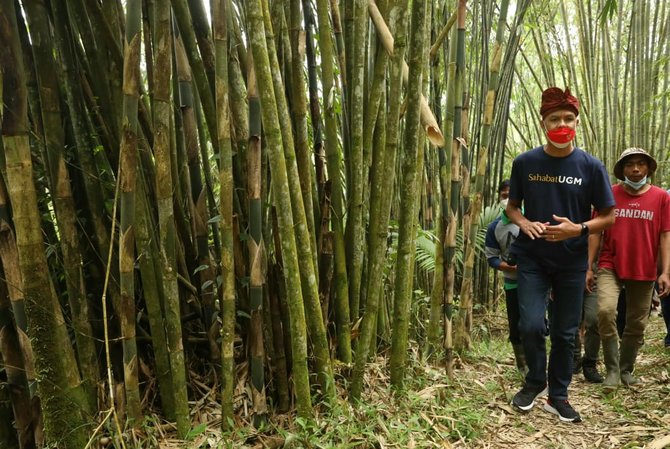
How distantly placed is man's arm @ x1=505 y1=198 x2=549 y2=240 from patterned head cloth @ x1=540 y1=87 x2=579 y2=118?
1.43ft

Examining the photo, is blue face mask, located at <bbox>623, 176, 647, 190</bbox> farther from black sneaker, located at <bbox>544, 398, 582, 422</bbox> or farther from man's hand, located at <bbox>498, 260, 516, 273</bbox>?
black sneaker, located at <bbox>544, 398, 582, 422</bbox>

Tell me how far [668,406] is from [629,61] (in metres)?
3.44

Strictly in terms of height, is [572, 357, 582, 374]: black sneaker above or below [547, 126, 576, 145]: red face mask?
below

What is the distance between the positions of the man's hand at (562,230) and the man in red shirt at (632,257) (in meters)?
0.87

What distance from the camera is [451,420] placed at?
2.06 meters

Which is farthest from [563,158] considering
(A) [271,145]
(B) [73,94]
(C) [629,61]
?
(C) [629,61]

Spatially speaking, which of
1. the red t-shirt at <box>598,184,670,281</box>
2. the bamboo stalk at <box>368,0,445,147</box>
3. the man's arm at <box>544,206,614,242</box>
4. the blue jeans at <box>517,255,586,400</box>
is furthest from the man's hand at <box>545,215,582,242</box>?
the red t-shirt at <box>598,184,670,281</box>

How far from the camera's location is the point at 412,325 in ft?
10.8

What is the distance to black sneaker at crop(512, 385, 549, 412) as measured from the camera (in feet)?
7.69

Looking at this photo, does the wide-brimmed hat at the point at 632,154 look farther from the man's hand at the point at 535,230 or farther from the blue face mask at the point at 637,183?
the man's hand at the point at 535,230

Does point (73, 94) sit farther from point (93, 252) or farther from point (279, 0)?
point (279, 0)

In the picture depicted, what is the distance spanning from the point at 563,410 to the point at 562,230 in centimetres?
83

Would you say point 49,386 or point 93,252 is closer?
point 49,386

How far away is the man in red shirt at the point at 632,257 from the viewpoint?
277cm
